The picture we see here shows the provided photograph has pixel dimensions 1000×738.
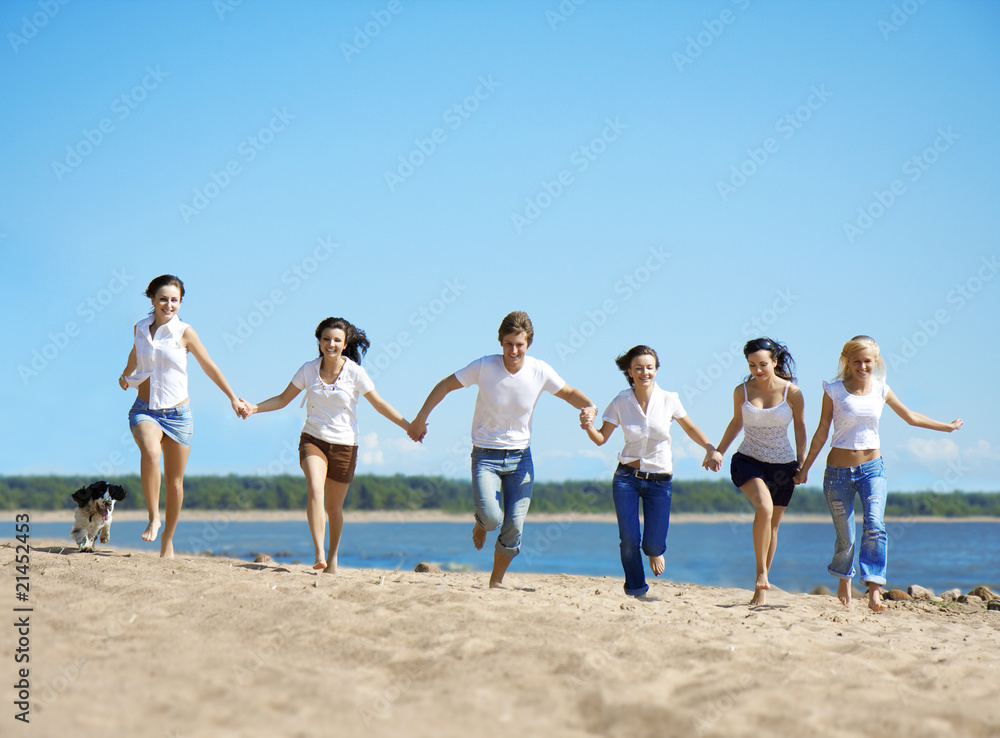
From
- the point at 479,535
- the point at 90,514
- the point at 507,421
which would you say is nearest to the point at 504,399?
the point at 507,421

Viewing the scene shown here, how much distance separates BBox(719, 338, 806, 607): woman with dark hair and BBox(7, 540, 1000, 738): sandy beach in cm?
87

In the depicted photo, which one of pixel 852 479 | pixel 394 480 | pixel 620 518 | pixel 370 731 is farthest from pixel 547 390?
pixel 394 480

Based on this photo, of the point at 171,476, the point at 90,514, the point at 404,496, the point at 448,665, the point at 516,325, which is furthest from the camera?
the point at 404,496

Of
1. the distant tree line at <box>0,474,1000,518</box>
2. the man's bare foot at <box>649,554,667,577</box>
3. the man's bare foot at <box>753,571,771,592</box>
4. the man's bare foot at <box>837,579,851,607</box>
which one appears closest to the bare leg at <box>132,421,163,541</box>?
the man's bare foot at <box>649,554,667,577</box>

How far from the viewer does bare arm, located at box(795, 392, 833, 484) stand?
25.2ft

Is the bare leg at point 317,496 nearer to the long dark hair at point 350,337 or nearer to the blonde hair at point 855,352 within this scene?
the long dark hair at point 350,337

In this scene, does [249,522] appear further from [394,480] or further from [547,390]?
[547,390]

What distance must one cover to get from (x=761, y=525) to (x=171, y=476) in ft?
17.6

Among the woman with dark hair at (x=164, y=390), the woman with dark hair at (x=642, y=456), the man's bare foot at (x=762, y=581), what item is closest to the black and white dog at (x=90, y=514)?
the woman with dark hair at (x=164, y=390)

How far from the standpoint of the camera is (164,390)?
768 cm

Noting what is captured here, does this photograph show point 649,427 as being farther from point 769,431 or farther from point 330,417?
point 330,417

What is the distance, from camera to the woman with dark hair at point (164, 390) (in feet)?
25.0

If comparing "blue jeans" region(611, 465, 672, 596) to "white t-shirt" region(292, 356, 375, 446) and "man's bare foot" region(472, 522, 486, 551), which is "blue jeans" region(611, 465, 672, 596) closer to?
"man's bare foot" region(472, 522, 486, 551)

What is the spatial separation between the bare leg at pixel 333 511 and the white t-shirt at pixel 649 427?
2541 mm
